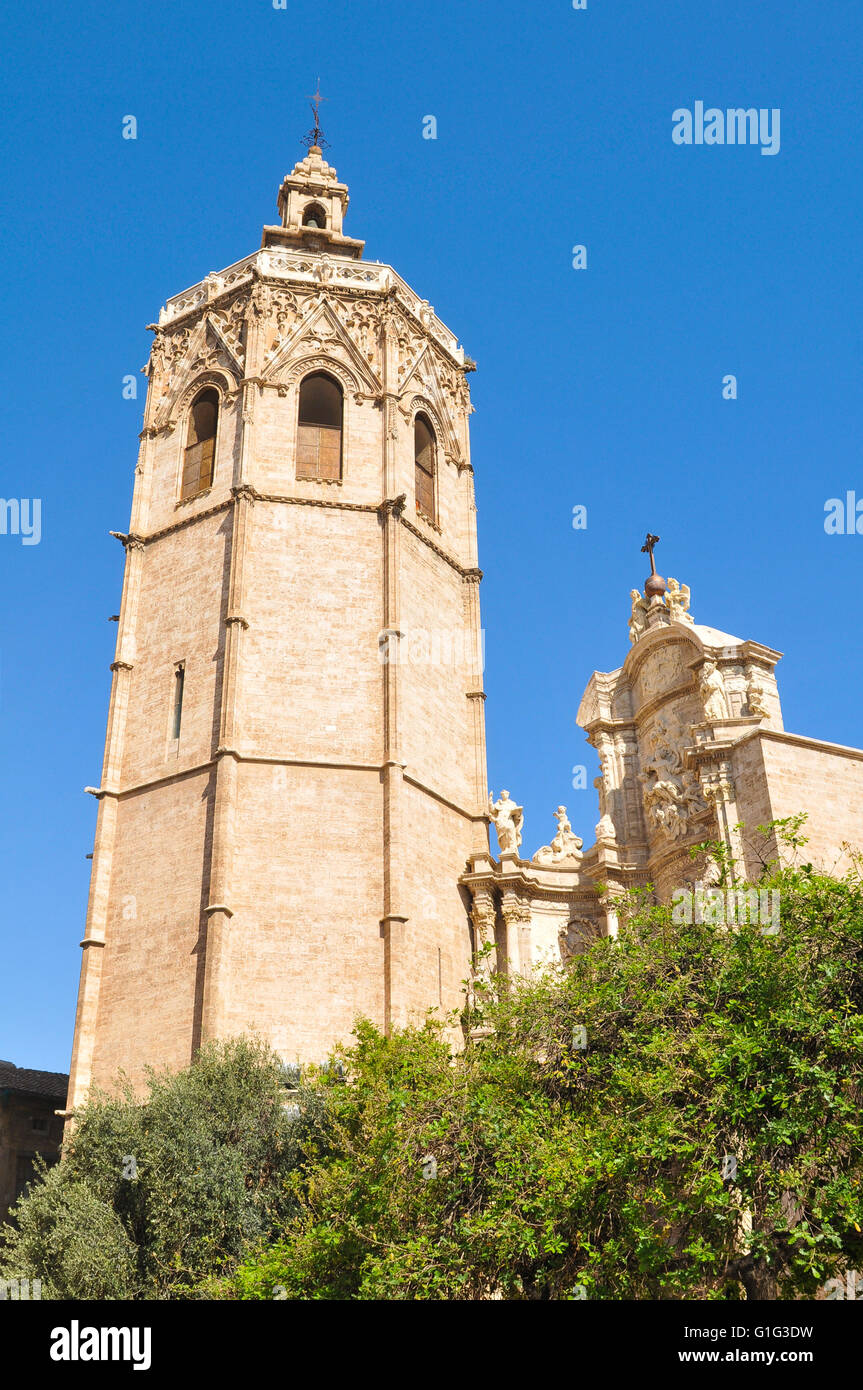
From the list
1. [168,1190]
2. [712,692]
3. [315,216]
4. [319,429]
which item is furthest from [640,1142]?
[315,216]

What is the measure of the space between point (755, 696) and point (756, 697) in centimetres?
3

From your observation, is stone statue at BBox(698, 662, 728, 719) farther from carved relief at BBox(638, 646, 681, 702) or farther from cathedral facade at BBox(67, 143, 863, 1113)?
carved relief at BBox(638, 646, 681, 702)

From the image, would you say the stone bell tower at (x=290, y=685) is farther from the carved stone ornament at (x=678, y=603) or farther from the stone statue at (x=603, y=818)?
the carved stone ornament at (x=678, y=603)

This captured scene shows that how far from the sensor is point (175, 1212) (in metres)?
18.9

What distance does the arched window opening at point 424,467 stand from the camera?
30777mm

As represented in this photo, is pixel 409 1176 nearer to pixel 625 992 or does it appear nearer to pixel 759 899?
pixel 625 992

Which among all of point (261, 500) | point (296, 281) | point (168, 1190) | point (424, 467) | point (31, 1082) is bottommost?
point (168, 1190)

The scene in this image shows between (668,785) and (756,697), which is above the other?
(756,697)

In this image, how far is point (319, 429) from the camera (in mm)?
29844

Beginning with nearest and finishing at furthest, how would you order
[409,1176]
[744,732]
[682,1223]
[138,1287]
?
[682,1223] → [409,1176] → [138,1287] → [744,732]

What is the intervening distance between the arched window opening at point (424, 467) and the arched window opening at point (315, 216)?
918 cm

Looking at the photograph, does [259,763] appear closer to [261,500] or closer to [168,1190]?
[261,500]

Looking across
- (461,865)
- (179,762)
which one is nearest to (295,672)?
(179,762)

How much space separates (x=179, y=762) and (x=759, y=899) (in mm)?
13726
